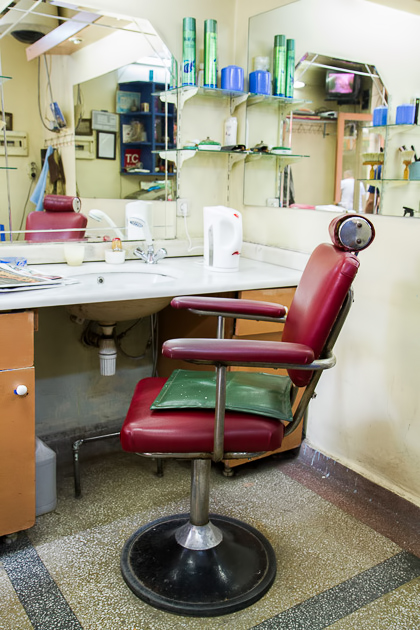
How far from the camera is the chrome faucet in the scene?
2600 millimetres

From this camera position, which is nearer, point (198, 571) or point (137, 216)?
point (198, 571)

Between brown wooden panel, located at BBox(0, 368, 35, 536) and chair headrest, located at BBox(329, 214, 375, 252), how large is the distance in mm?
1072

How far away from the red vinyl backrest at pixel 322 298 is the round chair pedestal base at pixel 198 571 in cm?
67

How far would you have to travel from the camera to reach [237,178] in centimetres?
291

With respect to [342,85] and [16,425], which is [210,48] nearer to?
[342,85]

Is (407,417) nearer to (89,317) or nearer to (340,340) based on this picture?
(340,340)

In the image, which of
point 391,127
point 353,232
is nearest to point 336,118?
point 391,127

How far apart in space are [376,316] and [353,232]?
29.9 inches

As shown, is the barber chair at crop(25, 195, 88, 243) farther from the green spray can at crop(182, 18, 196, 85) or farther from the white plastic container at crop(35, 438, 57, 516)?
the white plastic container at crop(35, 438, 57, 516)

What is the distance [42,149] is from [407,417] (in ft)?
6.01

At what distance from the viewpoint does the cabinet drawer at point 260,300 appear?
227 centimetres

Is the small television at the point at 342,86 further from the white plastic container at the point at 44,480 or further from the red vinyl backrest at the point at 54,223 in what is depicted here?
the white plastic container at the point at 44,480

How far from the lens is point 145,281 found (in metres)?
2.23

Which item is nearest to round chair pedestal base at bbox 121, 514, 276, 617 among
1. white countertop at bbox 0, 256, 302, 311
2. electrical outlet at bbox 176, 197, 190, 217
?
white countertop at bbox 0, 256, 302, 311
